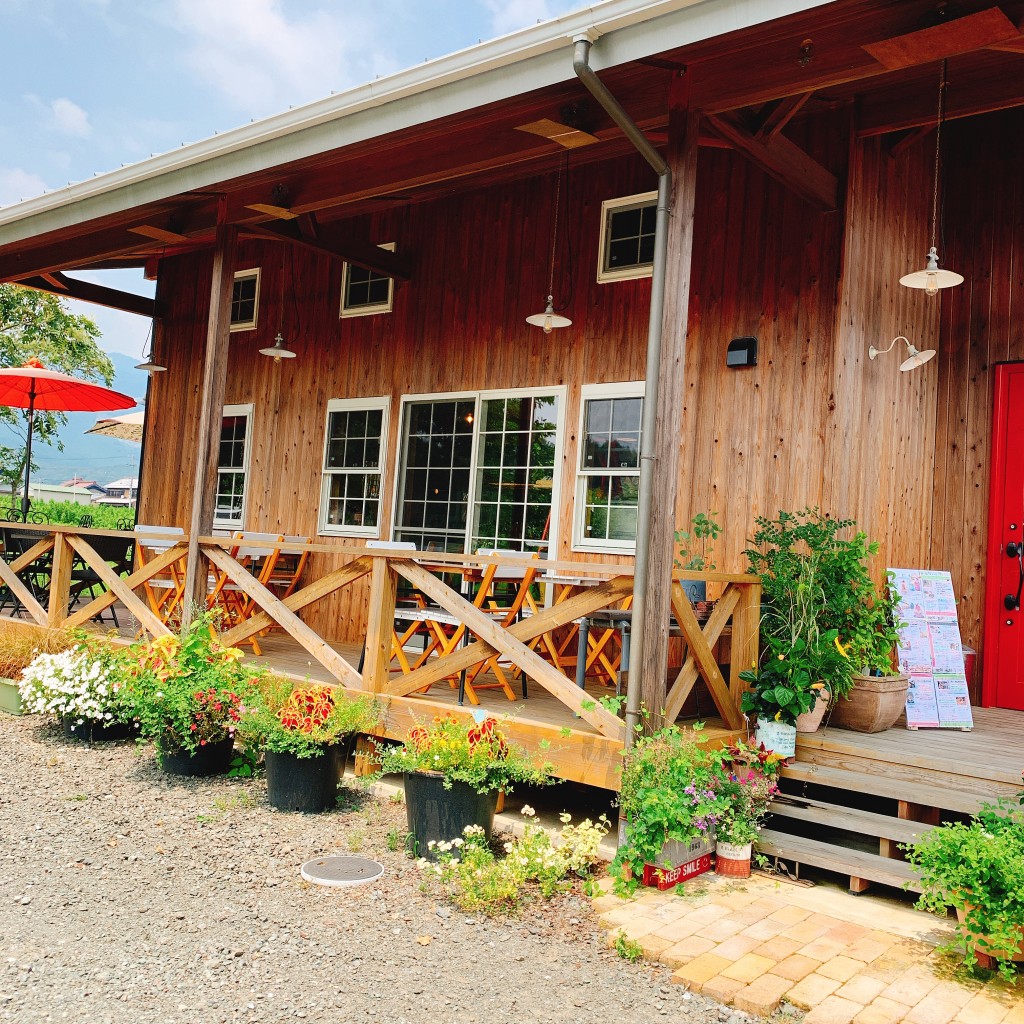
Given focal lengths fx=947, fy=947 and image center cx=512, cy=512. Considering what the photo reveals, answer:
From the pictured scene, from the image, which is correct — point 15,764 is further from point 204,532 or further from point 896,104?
point 896,104

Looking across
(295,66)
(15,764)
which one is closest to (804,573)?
(15,764)

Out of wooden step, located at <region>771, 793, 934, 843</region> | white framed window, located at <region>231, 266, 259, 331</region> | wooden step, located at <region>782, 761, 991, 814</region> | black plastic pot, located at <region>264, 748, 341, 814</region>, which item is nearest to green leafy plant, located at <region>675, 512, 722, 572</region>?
wooden step, located at <region>782, 761, 991, 814</region>

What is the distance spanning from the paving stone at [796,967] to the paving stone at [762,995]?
0.14ft

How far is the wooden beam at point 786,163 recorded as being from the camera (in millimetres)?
4363

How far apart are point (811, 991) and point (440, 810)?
1.67 metres

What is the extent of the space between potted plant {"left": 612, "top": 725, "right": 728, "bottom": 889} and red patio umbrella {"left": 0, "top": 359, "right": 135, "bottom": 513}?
627 centimetres

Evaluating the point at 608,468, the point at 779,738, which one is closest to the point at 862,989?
the point at 779,738

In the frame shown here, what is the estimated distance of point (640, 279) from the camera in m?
6.31

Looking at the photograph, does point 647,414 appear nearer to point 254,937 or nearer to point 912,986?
point 912,986

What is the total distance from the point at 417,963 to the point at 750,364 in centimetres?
388

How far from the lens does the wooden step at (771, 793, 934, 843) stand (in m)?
3.90

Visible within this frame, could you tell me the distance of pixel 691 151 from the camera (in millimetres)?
4105

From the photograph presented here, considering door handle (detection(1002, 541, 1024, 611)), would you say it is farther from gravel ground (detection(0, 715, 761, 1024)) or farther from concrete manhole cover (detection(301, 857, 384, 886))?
concrete manhole cover (detection(301, 857, 384, 886))

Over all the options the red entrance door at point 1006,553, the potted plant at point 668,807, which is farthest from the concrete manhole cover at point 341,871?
the red entrance door at point 1006,553
